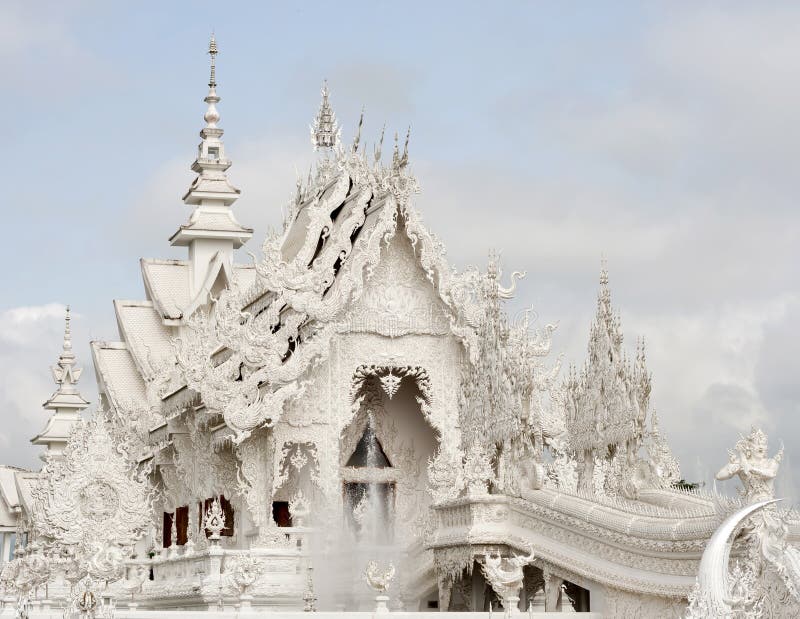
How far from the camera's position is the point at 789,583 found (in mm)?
14016

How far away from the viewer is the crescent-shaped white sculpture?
1403 centimetres

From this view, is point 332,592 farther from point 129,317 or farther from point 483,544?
point 129,317

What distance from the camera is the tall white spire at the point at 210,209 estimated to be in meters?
37.5

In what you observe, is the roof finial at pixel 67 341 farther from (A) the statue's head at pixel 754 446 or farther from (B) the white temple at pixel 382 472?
(A) the statue's head at pixel 754 446

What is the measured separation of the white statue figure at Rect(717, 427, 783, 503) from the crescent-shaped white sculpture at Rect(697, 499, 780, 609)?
0.29 m

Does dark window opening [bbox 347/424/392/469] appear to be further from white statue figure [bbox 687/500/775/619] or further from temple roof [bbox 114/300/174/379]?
white statue figure [bbox 687/500/775/619]

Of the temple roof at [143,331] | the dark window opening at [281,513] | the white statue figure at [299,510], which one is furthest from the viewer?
the temple roof at [143,331]

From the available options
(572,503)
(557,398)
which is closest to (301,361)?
(557,398)

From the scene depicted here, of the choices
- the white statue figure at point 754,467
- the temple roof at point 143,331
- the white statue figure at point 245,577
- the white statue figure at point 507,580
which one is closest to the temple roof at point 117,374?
the temple roof at point 143,331

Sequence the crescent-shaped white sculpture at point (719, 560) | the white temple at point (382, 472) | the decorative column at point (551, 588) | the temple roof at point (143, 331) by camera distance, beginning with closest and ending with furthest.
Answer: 1. the crescent-shaped white sculpture at point (719, 560)
2. the white temple at point (382, 472)
3. the decorative column at point (551, 588)
4. the temple roof at point (143, 331)

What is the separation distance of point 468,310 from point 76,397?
18.5m

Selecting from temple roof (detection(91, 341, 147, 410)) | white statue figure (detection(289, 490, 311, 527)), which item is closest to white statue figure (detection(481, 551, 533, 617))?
white statue figure (detection(289, 490, 311, 527))

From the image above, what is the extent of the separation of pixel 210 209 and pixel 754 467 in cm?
2460

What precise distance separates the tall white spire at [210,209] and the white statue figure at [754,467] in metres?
23.4
